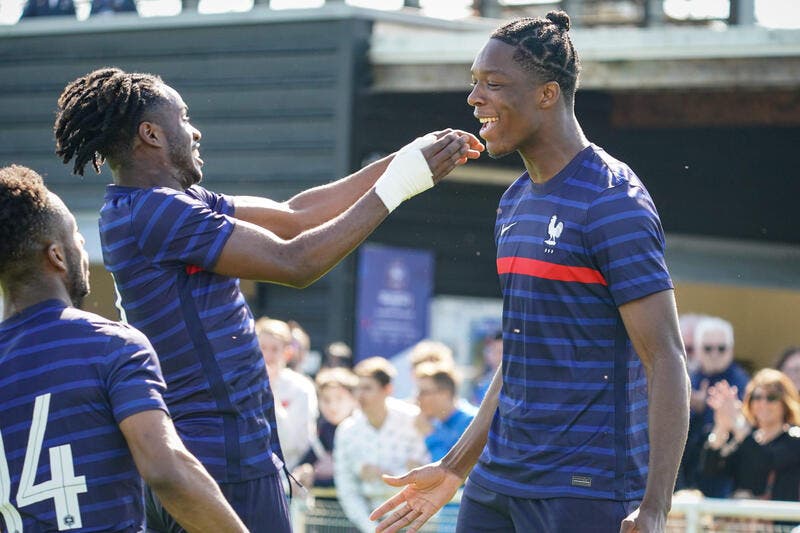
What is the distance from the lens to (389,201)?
443 centimetres

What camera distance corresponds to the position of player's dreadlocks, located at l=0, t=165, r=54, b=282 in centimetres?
350

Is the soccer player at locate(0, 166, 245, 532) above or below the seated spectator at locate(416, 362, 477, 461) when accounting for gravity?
above

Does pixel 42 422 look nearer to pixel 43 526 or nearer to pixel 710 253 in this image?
pixel 43 526

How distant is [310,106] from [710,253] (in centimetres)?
457

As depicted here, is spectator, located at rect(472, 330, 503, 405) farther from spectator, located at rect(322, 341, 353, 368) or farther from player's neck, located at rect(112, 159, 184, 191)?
player's neck, located at rect(112, 159, 184, 191)

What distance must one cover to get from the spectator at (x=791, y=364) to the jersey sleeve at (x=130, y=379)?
6.60 m

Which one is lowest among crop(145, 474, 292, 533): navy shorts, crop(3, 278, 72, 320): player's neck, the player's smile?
crop(145, 474, 292, 533): navy shorts

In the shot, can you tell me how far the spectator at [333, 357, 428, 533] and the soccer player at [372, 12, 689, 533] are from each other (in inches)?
176

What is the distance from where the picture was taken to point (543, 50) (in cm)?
429

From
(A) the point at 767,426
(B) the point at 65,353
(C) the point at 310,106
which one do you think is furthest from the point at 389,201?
(C) the point at 310,106

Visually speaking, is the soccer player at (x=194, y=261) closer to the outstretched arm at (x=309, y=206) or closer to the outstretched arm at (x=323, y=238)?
the outstretched arm at (x=323, y=238)

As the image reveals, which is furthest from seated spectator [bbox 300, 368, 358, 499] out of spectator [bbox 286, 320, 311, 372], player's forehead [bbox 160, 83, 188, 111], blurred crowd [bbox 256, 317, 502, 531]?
player's forehead [bbox 160, 83, 188, 111]

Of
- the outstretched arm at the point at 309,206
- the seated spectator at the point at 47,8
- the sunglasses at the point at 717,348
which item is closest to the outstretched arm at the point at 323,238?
the outstretched arm at the point at 309,206

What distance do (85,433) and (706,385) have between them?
6677 mm
